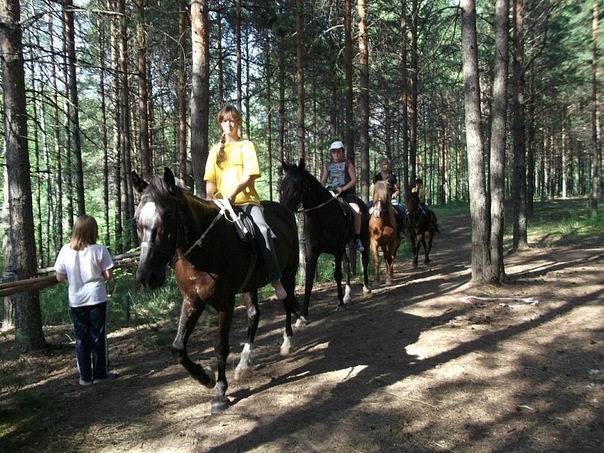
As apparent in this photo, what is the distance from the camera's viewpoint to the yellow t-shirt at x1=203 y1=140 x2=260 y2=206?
5.05m

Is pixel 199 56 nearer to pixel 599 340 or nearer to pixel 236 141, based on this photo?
pixel 236 141

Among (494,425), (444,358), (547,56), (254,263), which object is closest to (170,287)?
(254,263)

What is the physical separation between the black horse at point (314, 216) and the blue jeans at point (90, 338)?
3261 millimetres

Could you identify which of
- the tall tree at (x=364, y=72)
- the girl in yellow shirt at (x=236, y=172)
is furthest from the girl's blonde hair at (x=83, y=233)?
the tall tree at (x=364, y=72)

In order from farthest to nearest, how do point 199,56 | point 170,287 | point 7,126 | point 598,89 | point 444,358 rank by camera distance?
point 598,89
point 170,287
point 199,56
point 7,126
point 444,358

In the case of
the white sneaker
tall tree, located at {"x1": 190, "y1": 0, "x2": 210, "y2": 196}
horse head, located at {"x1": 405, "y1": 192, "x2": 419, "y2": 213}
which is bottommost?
the white sneaker

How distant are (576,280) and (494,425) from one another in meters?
6.21

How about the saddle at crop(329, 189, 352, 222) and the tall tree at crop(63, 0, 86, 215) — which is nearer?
the tall tree at crop(63, 0, 86, 215)

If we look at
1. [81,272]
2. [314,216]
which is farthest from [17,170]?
[314,216]

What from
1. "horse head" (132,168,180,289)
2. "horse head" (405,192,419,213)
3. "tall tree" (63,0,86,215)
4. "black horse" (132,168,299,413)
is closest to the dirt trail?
"black horse" (132,168,299,413)

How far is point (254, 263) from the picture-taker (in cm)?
507

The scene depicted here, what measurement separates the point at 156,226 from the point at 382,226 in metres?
8.15

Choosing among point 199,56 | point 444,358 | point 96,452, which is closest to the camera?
point 96,452

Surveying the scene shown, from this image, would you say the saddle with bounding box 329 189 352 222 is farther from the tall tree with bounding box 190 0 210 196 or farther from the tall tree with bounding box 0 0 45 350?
the tall tree with bounding box 0 0 45 350
